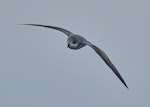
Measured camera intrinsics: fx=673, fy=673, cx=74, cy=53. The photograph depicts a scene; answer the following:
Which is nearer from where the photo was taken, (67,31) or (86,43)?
(86,43)

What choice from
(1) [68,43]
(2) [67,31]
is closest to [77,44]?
(1) [68,43]

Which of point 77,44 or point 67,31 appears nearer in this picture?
point 77,44

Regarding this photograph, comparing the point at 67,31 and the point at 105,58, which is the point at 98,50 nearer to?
the point at 105,58

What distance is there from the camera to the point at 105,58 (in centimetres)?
2056

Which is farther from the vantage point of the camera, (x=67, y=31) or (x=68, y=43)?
(x=67, y=31)

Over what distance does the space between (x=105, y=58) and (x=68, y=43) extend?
1.28m

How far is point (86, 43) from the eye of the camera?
20.2m

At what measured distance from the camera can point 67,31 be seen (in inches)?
859

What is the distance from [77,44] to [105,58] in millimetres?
1033

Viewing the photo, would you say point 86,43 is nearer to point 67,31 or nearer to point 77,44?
point 77,44

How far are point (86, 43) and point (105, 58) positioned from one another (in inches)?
32.4

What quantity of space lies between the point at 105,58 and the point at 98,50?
326 mm

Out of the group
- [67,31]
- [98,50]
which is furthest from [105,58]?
[67,31]

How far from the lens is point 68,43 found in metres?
20.2
